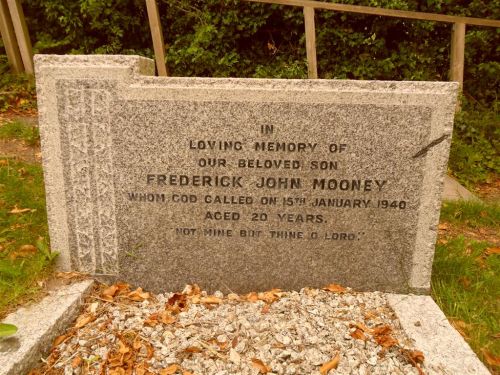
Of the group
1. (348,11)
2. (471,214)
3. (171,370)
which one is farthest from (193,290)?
(348,11)

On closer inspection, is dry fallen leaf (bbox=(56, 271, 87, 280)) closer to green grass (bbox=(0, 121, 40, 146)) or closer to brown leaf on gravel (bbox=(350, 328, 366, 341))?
brown leaf on gravel (bbox=(350, 328, 366, 341))

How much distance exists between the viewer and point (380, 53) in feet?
20.4

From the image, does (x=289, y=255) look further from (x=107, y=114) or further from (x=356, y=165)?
(x=107, y=114)

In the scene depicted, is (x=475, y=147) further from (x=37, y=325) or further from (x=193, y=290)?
(x=37, y=325)

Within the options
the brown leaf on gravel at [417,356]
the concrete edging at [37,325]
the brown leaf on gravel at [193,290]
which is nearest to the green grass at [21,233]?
the concrete edging at [37,325]

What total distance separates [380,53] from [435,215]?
4297mm

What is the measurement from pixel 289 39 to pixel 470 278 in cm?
→ 438

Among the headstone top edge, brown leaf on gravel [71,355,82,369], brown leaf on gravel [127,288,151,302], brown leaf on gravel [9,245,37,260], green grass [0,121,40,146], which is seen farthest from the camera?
green grass [0,121,40,146]

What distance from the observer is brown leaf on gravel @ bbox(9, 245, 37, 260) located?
2745 millimetres

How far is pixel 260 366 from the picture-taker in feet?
6.62

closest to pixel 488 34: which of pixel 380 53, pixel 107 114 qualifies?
pixel 380 53

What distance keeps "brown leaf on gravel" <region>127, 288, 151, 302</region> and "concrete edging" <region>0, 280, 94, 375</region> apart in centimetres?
25

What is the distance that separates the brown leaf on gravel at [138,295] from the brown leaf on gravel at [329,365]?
1.14m

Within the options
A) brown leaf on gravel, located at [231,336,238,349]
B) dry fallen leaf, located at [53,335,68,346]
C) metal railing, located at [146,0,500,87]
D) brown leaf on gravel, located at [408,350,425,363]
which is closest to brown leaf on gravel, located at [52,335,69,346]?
dry fallen leaf, located at [53,335,68,346]
